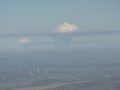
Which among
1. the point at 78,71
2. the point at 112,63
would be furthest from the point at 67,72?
the point at 112,63

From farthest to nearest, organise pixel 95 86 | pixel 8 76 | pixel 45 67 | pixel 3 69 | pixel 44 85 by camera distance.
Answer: pixel 45 67
pixel 3 69
pixel 8 76
pixel 44 85
pixel 95 86

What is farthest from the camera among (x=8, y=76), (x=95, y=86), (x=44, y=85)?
(x=8, y=76)

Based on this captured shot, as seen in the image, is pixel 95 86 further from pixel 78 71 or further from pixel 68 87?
pixel 78 71

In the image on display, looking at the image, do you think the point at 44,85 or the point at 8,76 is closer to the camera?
the point at 44,85

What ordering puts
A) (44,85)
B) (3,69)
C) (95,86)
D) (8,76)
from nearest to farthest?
(95,86) < (44,85) < (8,76) < (3,69)

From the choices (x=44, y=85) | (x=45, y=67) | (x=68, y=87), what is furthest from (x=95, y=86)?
(x=45, y=67)

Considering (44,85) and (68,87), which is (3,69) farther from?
(68,87)

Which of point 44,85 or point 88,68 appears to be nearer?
point 44,85

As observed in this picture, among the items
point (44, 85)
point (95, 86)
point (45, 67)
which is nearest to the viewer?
point (95, 86)
